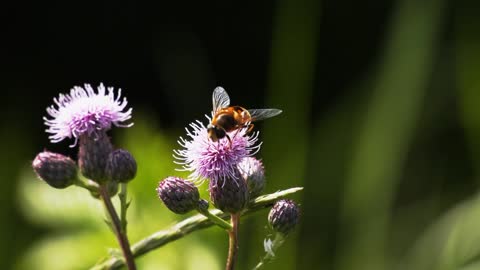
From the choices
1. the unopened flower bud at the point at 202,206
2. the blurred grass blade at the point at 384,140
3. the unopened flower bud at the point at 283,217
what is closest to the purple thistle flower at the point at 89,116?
the unopened flower bud at the point at 202,206

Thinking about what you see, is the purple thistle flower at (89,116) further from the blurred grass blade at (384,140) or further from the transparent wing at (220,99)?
the blurred grass blade at (384,140)

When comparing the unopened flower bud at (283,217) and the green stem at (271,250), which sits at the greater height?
the unopened flower bud at (283,217)

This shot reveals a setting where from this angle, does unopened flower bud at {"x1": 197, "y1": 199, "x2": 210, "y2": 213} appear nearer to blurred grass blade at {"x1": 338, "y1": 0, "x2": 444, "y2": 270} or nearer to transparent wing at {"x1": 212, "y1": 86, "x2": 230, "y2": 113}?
transparent wing at {"x1": 212, "y1": 86, "x2": 230, "y2": 113}

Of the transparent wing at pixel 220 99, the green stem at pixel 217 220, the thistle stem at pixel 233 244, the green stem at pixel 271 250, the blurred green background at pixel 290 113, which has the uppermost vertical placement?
the transparent wing at pixel 220 99

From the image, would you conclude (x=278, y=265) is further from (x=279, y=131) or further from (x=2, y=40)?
(x=2, y=40)

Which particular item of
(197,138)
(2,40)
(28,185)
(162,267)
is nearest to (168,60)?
(2,40)

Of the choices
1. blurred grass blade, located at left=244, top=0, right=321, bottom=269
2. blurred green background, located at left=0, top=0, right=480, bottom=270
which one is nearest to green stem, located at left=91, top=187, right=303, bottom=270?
blurred green background, located at left=0, top=0, right=480, bottom=270

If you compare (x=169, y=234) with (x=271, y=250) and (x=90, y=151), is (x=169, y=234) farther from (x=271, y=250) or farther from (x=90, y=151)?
(x=90, y=151)
